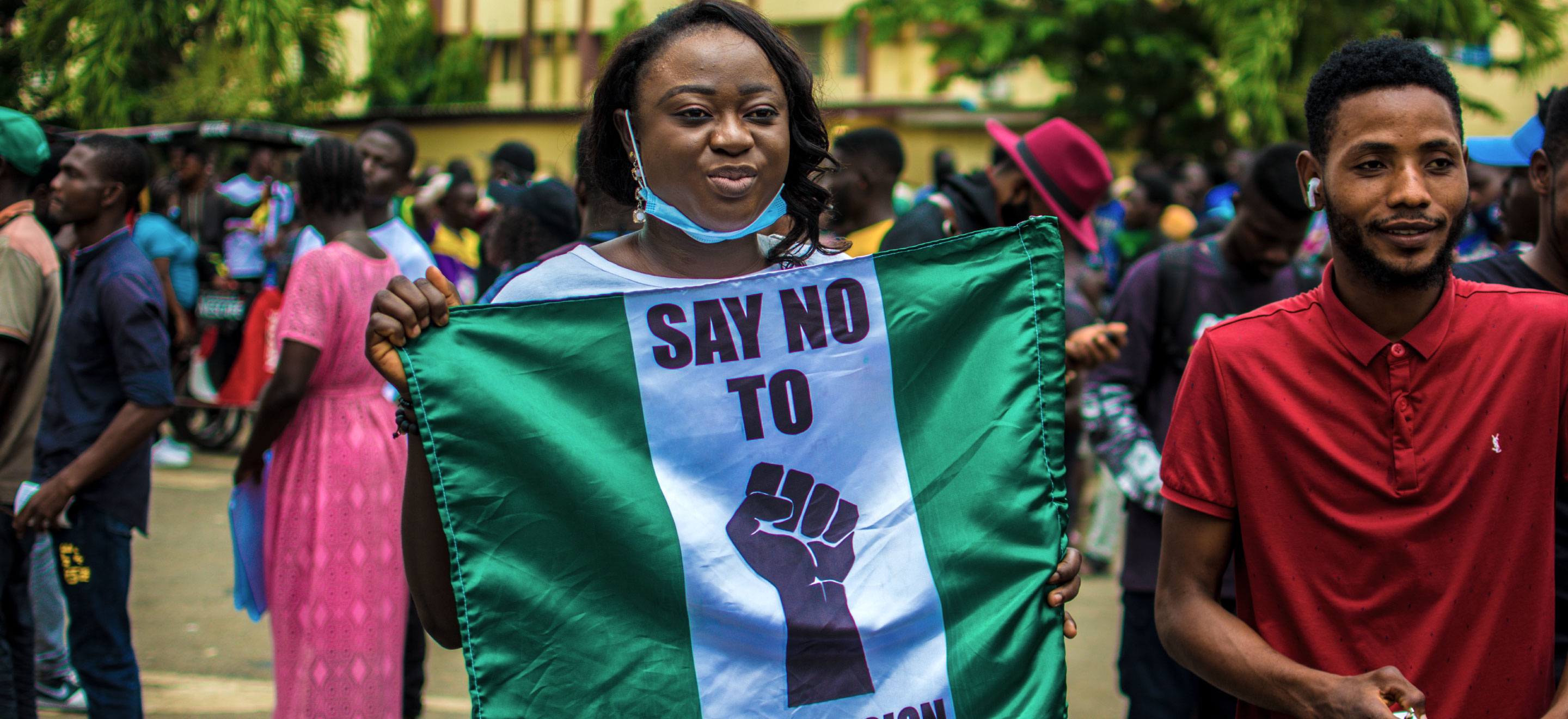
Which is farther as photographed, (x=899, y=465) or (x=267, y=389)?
(x=267, y=389)

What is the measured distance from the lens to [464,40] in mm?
33375

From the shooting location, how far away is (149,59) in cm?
1844

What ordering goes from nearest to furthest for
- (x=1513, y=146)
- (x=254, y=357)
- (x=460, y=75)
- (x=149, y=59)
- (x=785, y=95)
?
(x=785, y=95) < (x=1513, y=146) < (x=254, y=357) < (x=149, y=59) < (x=460, y=75)

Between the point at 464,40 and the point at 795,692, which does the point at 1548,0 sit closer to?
the point at 795,692

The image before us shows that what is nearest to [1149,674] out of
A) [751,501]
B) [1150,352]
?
[1150,352]

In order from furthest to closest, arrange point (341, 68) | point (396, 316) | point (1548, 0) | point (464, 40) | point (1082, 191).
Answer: point (464, 40) → point (341, 68) → point (1548, 0) → point (1082, 191) → point (396, 316)

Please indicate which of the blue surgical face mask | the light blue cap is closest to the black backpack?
the light blue cap

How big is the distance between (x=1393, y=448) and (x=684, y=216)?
125 cm

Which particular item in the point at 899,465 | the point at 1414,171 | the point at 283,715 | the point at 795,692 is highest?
the point at 1414,171

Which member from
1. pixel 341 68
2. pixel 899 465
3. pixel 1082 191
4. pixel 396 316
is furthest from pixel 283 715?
pixel 341 68

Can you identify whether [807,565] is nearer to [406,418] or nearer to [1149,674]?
[406,418]

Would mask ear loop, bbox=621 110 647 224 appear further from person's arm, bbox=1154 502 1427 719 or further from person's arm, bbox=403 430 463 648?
person's arm, bbox=1154 502 1427 719

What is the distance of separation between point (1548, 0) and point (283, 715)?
69.5ft

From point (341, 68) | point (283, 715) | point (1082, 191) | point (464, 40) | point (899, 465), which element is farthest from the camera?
point (464, 40)
